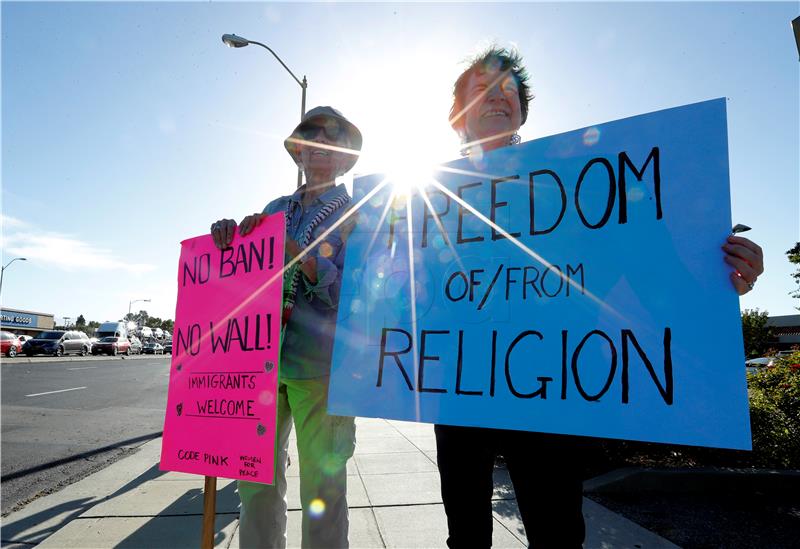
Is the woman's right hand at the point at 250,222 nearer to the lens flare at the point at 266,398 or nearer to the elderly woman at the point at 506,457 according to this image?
the lens flare at the point at 266,398

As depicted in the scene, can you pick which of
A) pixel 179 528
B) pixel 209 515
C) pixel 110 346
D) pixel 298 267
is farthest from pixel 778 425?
pixel 110 346

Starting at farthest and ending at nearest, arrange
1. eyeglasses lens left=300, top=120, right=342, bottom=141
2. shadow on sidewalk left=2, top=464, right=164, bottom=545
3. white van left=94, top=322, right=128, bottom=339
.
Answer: white van left=94, top=322, right=128, bottom=339
shadow on sidewalk left=2, top=464, right=164, bottom=545
eyeglasses lens left=300, top=120, right=342, bottom=141

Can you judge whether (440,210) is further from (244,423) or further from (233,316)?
(244,423)

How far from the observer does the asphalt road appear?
464 centimetres

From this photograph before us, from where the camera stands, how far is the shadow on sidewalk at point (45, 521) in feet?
10.0

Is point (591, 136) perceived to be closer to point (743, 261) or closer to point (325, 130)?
point (743, 261)

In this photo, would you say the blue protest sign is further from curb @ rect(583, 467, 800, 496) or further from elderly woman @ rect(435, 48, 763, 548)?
curb @ rect(583, 467, 800, 496)

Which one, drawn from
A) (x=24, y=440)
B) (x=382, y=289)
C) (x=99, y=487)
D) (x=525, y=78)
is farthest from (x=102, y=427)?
(x=525, y=78)

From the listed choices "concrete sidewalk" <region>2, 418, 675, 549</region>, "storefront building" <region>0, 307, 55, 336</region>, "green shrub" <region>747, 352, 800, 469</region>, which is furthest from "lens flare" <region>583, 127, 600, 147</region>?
"storefront building" <region>0, 307, 55, 336</region>

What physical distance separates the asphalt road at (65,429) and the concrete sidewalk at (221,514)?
55 centimetres

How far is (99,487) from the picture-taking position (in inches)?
162

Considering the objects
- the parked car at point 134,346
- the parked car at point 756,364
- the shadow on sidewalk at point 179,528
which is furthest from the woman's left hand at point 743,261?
the parked car at point 134,346

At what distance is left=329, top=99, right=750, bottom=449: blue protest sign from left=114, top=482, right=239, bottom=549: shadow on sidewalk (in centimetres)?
212

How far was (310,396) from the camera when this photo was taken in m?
1.95
